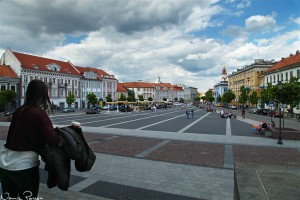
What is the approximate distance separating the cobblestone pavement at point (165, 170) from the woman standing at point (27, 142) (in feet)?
6.24

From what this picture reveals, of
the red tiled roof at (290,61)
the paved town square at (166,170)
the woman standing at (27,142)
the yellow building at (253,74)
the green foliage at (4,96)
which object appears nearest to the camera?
the woman standing at (27,142)

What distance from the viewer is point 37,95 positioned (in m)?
2.43

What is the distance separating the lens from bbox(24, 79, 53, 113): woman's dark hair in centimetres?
240

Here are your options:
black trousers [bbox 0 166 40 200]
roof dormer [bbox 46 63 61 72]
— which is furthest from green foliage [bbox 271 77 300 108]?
roof dormer [bbox 46 63 61 72]

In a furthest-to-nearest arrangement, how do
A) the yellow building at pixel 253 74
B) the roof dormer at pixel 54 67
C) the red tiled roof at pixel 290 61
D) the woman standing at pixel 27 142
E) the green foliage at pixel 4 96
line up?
the yellow building at pixel 253 74
the roof dormer at pixel 54 67
the red tiled roof at pixel 290 61
the green foliage at pixel 4 96
the woman standing at pixel 27 142

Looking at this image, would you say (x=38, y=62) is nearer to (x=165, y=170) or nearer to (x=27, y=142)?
(x=165, y=170)

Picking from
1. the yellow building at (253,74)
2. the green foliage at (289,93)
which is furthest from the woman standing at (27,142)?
the yellow building at (253,74)

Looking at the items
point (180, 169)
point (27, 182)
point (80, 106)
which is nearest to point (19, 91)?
point (80, 106)

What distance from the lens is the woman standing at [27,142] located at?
88.4 inches

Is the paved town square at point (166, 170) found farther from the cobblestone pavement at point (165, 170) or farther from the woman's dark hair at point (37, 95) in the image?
the woman's dark hair at point (37, 95)

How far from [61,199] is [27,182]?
8.33 ft

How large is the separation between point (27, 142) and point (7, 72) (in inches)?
1939

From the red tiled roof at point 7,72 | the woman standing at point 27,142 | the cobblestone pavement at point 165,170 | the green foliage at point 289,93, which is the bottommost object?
the cobblestone pavement at point 165,170

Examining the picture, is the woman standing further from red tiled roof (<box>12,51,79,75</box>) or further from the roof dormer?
the roof dormer
